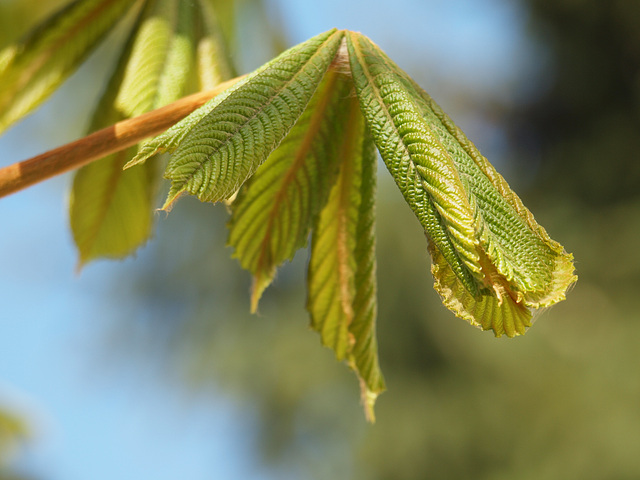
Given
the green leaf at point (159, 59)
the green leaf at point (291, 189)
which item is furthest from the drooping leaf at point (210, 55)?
the green leaf at point (291, 189)

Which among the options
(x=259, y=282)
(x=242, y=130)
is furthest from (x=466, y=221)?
(x=259, y=282)

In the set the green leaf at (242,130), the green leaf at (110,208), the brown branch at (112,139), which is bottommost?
the green leaf at (242,130)

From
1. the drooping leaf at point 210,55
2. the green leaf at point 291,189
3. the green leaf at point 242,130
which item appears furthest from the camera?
the drooping leaf at point 210,55

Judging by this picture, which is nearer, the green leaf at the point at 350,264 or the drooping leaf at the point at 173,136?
the drooping leaf at the point at 173,136

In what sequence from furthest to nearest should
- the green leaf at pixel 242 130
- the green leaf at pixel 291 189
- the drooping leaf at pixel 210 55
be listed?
the drooping leaf at pixel 210 55, the green leaf at pixel 291 189, the green leaf at pixel 242 130

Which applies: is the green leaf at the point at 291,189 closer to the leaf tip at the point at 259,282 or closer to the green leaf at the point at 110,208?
the leaf tip at the point at 259,282

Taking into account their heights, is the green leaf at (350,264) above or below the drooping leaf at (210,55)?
below
